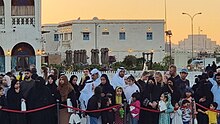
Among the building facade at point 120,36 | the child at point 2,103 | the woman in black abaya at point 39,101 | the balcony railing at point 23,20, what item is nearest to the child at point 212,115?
the woman in black abaya at point 39,101

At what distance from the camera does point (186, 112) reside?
1291 centimetres

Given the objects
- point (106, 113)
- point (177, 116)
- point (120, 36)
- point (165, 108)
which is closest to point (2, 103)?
point (106, 113)

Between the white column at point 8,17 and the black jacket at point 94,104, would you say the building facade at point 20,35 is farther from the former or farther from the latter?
the black jacket at point 94,104

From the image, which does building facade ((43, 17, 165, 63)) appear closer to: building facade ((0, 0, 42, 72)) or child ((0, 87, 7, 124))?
building facade ((0, 0, 42, 72))

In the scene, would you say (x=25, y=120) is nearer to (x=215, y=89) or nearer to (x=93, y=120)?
(x=93, y=120)

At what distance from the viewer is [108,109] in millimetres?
12945

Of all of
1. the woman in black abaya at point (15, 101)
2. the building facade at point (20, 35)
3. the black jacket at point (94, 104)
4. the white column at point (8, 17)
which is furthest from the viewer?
the white column at point (8, 17)

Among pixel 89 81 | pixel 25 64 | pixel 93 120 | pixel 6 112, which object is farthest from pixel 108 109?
pixel 25 64

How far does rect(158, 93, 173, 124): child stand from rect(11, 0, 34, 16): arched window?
3042cm

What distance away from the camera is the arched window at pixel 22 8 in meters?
42.0

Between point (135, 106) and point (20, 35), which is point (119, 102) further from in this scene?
point (20, 35)

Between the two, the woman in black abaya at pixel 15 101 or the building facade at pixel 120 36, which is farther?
the building facade at pixel 120 36

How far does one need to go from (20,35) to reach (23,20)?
5.70 feet

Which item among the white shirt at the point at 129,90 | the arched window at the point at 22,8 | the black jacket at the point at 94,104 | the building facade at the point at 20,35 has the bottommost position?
the black jacket at the point at 94,104
